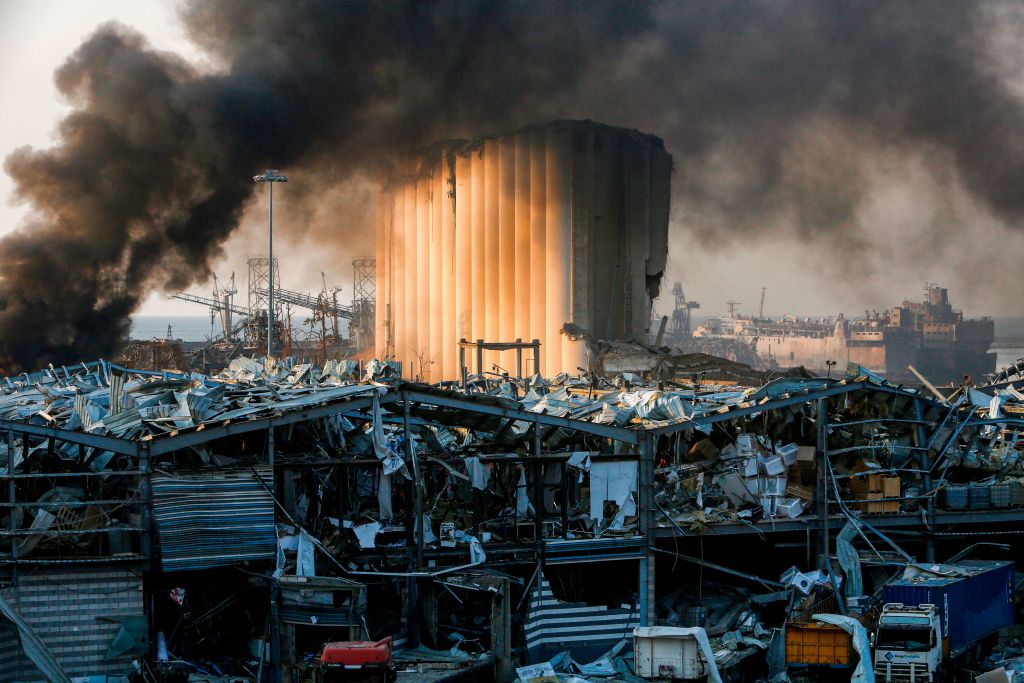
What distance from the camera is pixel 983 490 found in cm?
2266

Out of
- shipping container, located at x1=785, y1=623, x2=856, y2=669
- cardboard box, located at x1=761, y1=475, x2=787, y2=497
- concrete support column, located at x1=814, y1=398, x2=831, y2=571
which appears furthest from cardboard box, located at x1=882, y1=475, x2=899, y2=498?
shipping container, located at x1=785, y1=623, x2=856, y2=669

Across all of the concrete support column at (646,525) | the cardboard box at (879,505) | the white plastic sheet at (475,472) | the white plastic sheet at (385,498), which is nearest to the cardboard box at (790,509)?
the cardboard box at (879,505)

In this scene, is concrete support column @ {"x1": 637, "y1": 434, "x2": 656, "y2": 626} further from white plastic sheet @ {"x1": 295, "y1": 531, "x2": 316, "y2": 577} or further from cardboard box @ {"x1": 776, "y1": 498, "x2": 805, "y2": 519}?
white plastic sheet @ {"x1": 295, "y1": 531, "x2": 316, "y2": 577}

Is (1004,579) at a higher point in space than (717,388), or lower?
lower

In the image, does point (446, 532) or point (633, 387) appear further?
point (633, 387)

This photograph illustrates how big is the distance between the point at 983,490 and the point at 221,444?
44.6ft

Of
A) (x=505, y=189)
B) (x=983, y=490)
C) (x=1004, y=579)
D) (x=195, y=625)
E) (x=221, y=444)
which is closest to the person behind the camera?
(x=195, y=625)

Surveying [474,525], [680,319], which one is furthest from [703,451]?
[680,319]

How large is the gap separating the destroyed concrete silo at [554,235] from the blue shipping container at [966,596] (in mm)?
25611

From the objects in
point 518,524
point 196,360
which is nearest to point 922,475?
point 518,524

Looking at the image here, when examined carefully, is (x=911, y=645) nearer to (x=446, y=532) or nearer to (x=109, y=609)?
(x=446, y=532)

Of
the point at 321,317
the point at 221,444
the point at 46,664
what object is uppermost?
the point at 321,317

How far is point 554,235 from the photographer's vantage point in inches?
1860

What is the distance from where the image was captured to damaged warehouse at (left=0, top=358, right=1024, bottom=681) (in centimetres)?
1742
